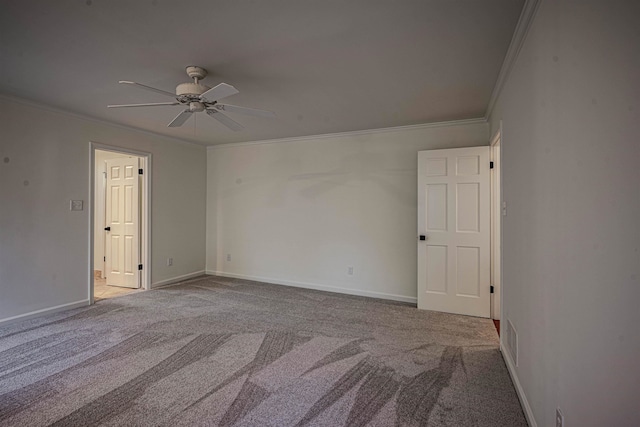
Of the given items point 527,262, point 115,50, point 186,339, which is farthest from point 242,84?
point 527,262

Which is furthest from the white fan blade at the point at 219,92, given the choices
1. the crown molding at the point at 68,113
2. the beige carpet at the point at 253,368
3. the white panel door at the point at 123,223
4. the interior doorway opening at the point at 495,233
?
the white panel door at the point at 123,223

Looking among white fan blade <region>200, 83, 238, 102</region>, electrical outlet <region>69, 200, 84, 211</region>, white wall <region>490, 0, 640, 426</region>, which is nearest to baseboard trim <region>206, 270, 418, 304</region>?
electrical outlet <region>69, 200, 84, 211</region>

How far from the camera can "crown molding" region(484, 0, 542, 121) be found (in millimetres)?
1799

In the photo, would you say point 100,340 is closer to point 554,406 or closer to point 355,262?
point 355,262

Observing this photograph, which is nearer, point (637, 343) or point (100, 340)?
point (637, 343)

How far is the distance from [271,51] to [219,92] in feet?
1.58

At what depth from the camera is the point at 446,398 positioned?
7.13 ft

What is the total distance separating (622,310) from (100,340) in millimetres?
3758

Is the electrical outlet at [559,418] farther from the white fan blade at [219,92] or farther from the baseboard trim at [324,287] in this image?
the baseboard trim at [324,287]

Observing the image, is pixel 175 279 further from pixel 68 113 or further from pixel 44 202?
pixel 68 113

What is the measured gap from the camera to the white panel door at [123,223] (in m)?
4.97

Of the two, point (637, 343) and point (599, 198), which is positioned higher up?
point (599, 198)

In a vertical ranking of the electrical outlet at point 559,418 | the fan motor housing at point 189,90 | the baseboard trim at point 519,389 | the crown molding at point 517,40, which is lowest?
the baseboard trim at point 519,389

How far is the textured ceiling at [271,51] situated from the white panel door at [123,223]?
148 cm
